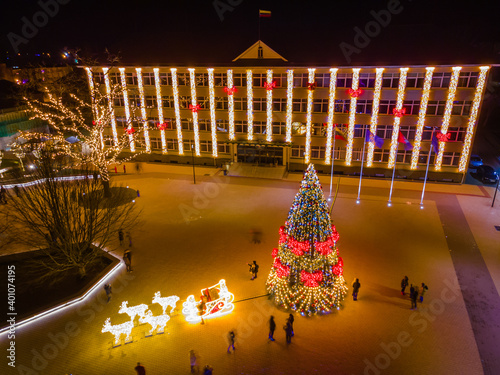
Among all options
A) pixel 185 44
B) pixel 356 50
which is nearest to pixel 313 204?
pixel 356 50

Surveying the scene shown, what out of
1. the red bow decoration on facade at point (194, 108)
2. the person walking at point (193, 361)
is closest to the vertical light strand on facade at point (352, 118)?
the red bow decoration on facade at point (194, 108)

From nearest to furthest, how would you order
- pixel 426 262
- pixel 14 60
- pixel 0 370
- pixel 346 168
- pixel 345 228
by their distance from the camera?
1. pixel 0 370
2. pixel 426 262
3. pixel 345 228
4. pixel 346 168
5. pixel 14 60

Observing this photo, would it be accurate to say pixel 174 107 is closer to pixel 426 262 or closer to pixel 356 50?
pixel 356 50

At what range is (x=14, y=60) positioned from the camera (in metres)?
70.1

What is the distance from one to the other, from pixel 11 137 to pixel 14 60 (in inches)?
1731

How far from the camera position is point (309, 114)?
33.2 metres

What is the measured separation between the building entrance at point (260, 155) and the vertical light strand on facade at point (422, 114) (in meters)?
13.2

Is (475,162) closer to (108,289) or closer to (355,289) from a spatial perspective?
(355,289)

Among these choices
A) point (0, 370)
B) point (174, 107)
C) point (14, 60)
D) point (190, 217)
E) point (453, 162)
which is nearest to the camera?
point (0, 370)

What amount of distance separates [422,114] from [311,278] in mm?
23307

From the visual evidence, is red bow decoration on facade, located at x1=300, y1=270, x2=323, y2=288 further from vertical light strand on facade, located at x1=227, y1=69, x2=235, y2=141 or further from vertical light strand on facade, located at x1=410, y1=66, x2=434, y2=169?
vertical light strand on facade, located at x1=227, y1=69, x2=235, y2=141

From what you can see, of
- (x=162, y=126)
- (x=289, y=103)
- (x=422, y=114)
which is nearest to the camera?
(x=422, y=114)

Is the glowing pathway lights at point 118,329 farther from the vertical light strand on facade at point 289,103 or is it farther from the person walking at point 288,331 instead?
the vertical light strand on facade at point 289,103
